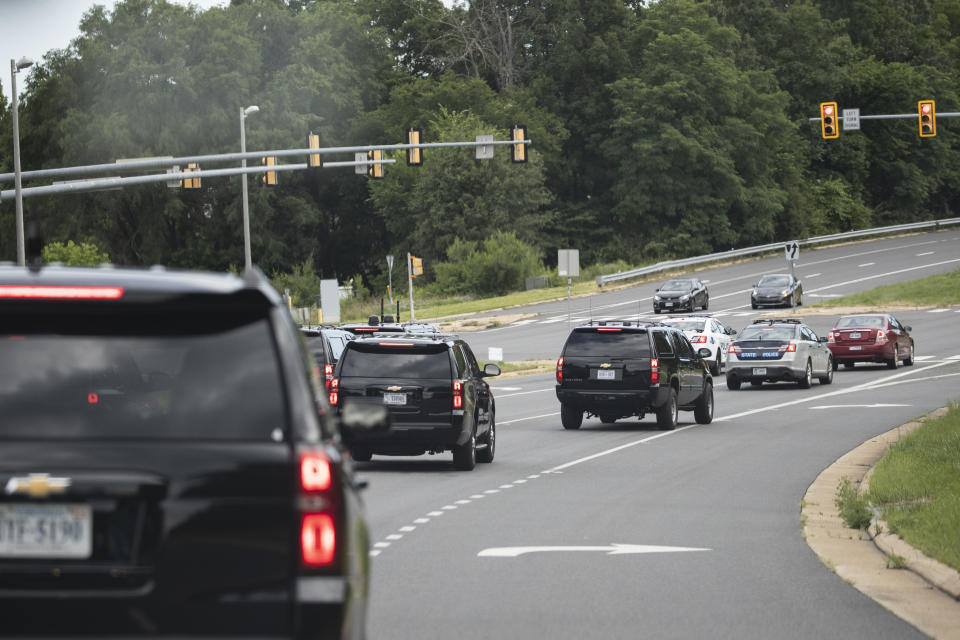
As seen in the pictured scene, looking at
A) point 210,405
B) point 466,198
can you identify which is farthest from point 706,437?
point 466,198

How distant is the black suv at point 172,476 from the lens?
4.78 m

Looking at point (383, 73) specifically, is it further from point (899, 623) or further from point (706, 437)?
point (899, 623)

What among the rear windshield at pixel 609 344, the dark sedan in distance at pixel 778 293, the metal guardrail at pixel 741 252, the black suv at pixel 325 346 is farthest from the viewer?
the metal guardrail at pixel 741 252

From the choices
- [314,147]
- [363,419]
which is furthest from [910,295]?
[363,419]

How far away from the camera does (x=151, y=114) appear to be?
9525cm

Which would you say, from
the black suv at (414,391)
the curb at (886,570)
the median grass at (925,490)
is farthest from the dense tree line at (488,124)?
the curb at (886,570)

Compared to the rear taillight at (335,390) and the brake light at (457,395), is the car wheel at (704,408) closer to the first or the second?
the brake light at (457,395)

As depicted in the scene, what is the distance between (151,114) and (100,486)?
93511 mm

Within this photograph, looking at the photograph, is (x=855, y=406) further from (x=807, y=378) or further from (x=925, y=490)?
(x=925, y=490)

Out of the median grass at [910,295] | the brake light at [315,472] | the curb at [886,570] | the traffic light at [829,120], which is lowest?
the curb at [886,570]

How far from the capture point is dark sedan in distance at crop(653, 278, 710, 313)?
218 ft

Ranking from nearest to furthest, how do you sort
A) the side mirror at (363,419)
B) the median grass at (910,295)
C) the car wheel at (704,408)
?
the side mirror at (363,419) < the car wheel at (704,408) < the median grass at (910,295)

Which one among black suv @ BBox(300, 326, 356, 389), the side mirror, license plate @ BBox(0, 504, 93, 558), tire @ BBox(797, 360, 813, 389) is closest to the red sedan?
tire @ BBox(797, 360, 813, 389)

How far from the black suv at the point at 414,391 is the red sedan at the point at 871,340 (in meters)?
24.9
